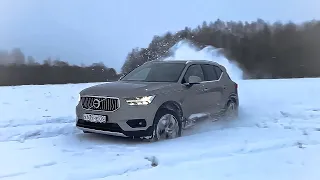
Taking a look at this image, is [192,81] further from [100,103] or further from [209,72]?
[100,103]

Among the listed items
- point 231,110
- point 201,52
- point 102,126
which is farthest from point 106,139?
point 201,52

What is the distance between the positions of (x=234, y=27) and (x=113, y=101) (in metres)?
51.4

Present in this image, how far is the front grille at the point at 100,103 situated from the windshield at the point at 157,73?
4.50ft

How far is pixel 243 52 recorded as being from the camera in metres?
46.6

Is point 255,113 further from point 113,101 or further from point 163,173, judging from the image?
point 163,173

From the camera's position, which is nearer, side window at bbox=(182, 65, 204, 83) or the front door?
the front door

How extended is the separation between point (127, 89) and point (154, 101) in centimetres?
56

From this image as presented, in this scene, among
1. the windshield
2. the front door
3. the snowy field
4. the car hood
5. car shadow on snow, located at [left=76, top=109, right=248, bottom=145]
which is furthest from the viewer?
the windshield

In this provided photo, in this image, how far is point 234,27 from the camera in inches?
2189

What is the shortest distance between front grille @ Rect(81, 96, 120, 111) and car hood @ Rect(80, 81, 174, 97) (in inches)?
3.8

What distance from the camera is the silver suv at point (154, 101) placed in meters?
6.62

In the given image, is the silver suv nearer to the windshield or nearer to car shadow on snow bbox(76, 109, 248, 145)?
the windshield

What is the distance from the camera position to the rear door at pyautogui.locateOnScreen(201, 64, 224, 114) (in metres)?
8.26

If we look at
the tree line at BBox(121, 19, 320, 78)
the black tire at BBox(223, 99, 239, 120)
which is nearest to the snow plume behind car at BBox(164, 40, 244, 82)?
the tree line at BBox(121, 19, 320, 78)
